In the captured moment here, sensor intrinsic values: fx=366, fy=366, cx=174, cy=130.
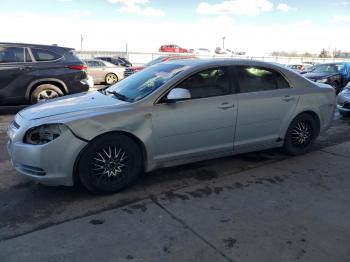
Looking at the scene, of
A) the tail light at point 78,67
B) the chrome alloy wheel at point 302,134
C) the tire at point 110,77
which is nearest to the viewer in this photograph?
the chrome alloy wheel at point 302,134

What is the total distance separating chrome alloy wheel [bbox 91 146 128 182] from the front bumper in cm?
24

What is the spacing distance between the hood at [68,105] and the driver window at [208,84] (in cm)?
89

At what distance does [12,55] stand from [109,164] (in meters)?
5.86

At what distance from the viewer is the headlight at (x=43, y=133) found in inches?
150

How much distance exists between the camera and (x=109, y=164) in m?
4.05

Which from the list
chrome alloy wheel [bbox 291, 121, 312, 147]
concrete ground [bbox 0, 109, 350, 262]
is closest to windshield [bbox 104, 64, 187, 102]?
concrete ground [bbox 0, 109, 350, 262]

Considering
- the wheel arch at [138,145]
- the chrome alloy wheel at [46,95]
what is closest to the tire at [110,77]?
the chrome alloy wheel at [46,95]

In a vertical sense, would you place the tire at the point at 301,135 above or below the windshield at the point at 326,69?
below

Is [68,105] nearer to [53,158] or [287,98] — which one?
[53,158]

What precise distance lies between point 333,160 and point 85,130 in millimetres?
3763

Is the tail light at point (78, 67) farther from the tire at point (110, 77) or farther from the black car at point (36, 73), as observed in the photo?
the tire at point (110, 77)

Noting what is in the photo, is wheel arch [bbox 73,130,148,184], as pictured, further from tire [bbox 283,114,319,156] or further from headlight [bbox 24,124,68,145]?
tire [bbox 283,114,319,156]

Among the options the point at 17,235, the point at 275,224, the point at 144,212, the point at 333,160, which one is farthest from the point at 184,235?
the point at 333,160

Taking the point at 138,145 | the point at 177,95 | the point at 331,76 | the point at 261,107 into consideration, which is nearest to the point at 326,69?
the point at 331,76
